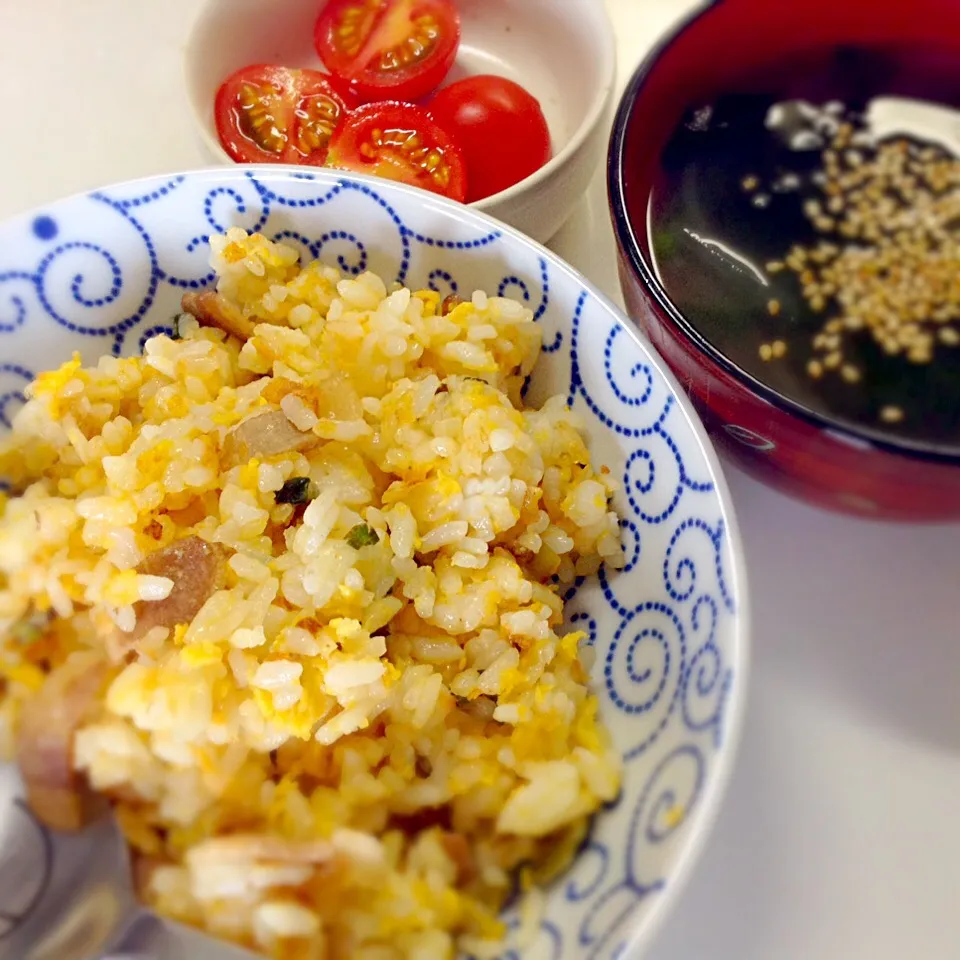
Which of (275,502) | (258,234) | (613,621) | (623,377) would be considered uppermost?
(258,234)

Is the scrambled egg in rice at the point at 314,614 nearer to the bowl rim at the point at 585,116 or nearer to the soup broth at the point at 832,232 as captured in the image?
the bowl rim at the point at 585,116

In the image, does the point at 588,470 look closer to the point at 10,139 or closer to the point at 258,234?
the point at 258,234

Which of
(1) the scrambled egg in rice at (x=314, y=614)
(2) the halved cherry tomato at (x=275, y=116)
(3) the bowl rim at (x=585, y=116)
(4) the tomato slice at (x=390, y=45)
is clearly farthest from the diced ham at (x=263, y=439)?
(4) the tomato slice at (x=390, y=45)

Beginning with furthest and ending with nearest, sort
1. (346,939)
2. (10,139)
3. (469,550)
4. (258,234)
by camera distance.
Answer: (10,139)
(258,234)
(469,550)
(346,939)

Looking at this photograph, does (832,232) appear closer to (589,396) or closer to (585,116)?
(585,116)

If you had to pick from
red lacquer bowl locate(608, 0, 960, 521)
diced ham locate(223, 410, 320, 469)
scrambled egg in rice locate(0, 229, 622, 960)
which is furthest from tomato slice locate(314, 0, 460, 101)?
diced ham locate(223, 410, 320, 469)

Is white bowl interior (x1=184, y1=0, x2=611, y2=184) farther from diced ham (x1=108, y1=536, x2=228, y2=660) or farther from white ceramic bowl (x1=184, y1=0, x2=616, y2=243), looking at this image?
diced ham (x1=108, y1=536, x2=228, y2=660)

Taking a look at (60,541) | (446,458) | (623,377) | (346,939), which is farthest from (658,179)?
(346,939)
